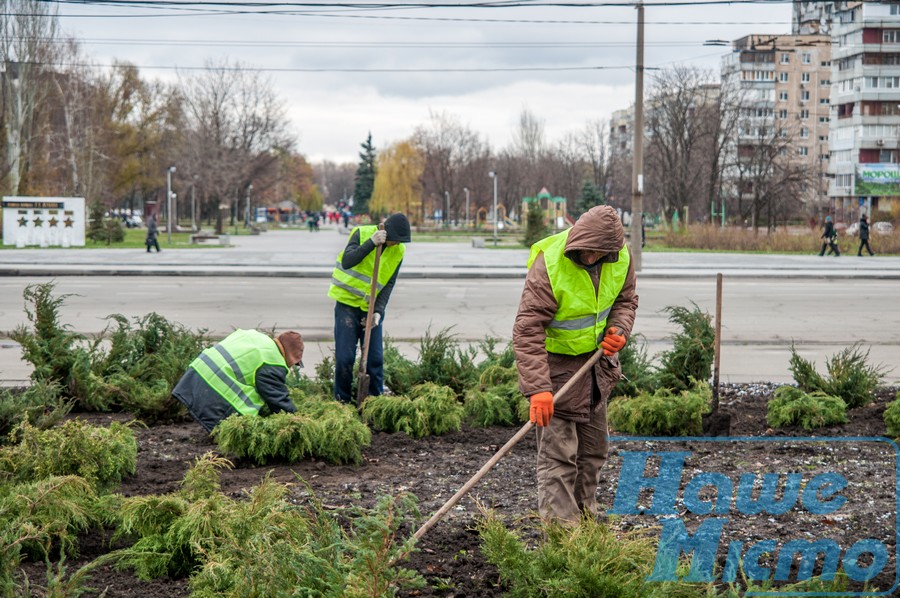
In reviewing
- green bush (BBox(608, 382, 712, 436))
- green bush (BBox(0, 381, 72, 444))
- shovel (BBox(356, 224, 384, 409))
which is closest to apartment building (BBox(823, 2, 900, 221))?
green bush (BBox(608, 382, 712, 436))

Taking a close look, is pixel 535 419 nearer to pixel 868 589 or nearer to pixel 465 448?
pixel 868 589

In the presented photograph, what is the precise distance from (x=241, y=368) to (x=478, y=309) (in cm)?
1027

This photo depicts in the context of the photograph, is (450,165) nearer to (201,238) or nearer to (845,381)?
(201,238)

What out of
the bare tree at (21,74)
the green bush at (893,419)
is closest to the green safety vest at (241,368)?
the green bush at (893,419)

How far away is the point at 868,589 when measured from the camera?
3979 mm

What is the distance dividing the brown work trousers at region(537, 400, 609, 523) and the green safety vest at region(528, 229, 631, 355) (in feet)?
1.15

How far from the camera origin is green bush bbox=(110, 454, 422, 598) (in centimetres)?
340

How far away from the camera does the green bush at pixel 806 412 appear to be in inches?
279

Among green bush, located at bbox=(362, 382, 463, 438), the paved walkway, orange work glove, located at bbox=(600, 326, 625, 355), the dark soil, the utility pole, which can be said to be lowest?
the dark soil

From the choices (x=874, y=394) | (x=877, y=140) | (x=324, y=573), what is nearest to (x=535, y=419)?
(x=324, y=573)

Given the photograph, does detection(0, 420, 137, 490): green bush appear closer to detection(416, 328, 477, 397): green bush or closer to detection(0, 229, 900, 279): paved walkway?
detection(416, 328, 477, 397): green bush

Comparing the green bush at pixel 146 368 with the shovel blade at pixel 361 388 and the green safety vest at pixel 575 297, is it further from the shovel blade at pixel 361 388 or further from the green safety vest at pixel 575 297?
the green safety vest at pixel 575 297

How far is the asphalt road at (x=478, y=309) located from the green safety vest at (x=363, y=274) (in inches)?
65.7

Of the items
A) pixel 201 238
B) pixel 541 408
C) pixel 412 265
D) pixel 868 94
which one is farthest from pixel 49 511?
pixel 868 94
